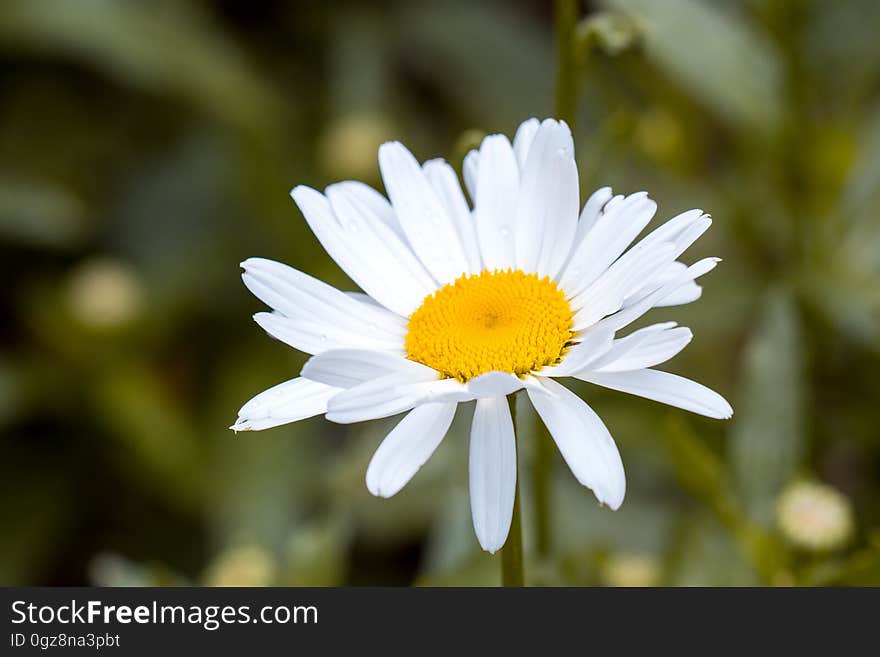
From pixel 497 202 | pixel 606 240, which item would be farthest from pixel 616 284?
pixel 497 202

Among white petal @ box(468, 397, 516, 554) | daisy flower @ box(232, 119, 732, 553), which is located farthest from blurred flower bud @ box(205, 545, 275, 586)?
white petal @ box(468, 397, 516, 554)

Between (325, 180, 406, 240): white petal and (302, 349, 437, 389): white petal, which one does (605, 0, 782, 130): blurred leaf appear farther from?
(302, 349, 437, 389): white petal

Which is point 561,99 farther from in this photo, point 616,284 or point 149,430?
point 149,430

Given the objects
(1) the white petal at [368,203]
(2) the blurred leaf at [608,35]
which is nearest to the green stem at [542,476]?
(1) the white petal at [368,203]
